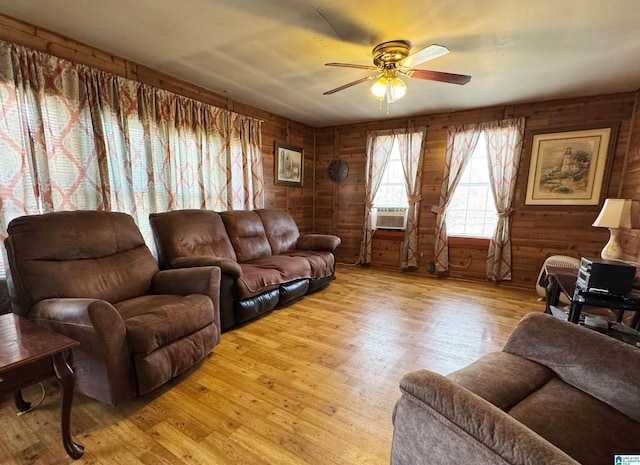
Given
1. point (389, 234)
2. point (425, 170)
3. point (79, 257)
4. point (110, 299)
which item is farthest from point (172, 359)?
point (425, 170)

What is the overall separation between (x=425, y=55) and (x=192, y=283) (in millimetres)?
2315

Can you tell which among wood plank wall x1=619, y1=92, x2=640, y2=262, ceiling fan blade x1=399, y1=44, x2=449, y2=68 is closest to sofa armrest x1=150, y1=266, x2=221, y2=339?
ceiling fan blade x1=399, y1=44, x2=449, y2=68

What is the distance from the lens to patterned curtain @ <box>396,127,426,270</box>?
4.38 metres

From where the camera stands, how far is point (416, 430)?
859 mm

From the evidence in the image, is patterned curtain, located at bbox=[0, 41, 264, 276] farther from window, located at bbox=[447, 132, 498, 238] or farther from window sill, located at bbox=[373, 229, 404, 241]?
window, located at bbox=[447, 132, 498, 238]

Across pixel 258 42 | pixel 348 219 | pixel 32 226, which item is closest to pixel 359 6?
pixel 258 42

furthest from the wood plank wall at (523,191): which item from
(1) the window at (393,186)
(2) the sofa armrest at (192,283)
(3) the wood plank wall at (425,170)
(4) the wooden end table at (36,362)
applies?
(4) the wooden end table at (36,362)

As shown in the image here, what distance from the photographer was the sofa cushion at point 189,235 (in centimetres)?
265

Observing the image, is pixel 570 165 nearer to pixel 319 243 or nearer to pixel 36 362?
pixel 319 243

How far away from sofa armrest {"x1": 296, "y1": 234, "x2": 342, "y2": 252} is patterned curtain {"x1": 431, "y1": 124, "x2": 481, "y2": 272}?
63.4 inches

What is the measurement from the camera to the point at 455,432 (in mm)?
759

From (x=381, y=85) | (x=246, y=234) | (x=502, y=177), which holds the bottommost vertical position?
(x=246, y=234)

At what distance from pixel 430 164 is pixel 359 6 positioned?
2916 mm

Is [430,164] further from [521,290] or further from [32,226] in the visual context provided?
[32,226]
